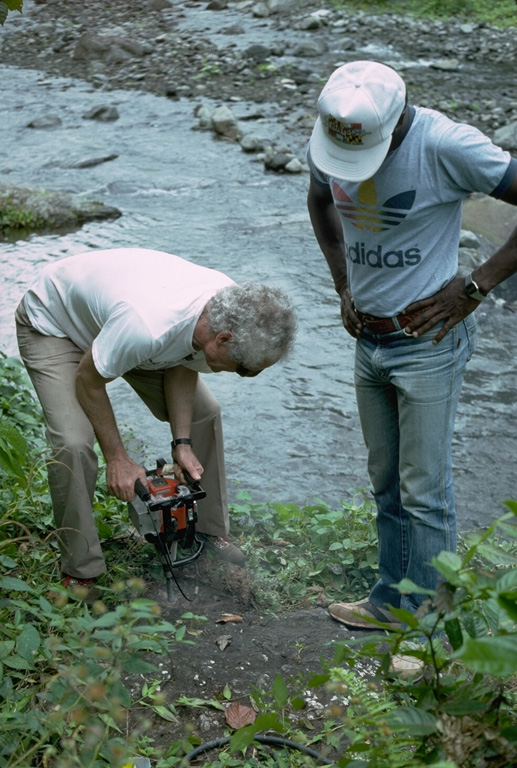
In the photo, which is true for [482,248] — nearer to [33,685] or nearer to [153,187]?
[153,187]

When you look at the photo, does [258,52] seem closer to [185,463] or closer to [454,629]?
[185,463]

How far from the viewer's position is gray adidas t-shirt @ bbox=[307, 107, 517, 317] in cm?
254

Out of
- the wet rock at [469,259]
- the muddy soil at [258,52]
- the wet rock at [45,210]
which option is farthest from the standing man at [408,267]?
the muddy soil at [258,52]

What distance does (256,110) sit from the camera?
11000mm

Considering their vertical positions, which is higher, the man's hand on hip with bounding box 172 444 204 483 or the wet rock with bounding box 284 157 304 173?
the man's hand on hip with bounding box 172 444 204 483

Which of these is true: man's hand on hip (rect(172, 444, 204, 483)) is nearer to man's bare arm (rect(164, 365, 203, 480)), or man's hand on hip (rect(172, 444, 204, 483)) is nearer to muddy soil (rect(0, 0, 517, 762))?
man's bare arm (rect(164, 365, 203, 480))

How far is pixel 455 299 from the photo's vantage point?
8.90 feet

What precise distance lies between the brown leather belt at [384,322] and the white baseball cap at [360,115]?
0.45 metres

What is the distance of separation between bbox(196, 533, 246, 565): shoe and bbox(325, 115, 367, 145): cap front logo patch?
1.74 m

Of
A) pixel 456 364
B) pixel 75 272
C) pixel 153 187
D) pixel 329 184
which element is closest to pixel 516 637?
pixel 456 364

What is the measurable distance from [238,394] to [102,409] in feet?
9.38

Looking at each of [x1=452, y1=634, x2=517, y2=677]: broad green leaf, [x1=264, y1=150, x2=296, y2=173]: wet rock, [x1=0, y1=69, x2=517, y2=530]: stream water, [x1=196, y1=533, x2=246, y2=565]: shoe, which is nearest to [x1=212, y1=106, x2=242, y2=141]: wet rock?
[x1=0, y1=69, x2=517, y2=530]: stream water

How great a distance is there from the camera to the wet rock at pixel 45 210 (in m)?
8.23

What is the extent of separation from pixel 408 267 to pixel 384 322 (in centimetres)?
19
